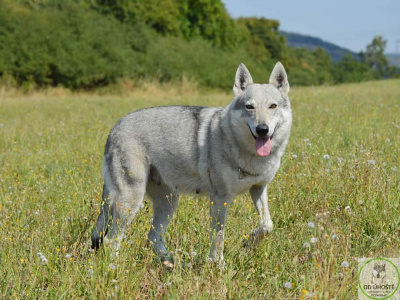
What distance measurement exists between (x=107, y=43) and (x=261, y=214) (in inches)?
935

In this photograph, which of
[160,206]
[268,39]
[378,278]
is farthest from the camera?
[268,39]

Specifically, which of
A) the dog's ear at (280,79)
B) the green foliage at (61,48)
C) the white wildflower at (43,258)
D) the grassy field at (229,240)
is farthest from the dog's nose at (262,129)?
the green foliage at (61,48)

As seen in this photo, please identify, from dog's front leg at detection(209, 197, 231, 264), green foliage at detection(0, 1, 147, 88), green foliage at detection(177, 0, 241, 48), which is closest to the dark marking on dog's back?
dog's front leg at detection(209, 197, 231, 264)

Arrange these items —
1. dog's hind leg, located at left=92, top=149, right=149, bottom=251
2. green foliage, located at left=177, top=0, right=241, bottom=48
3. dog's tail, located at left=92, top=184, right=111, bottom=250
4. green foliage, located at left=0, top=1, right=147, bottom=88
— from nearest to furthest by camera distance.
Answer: dog's tail, located at left=92, top=184, right=111, bottom=250
dog's hind leg, located at left=92, top=149, right=149, bottom=251
green foliage, located at left=0, top=1, right=147, bottom=88
green foliage, located at left=177, top=0, right=241, bottom=48

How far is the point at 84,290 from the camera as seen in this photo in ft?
9.72

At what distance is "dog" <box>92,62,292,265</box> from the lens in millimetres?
3773

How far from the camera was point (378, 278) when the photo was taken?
2.94m

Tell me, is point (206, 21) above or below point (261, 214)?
above

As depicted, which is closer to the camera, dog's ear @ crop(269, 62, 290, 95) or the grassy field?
the grassy field

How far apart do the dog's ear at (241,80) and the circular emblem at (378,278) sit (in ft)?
6.03

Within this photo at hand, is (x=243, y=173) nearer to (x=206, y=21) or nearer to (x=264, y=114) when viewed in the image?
(x=264, y=114)

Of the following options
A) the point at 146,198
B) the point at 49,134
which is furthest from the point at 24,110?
the point at 146,198

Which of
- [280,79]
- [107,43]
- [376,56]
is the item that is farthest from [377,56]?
[280,79]

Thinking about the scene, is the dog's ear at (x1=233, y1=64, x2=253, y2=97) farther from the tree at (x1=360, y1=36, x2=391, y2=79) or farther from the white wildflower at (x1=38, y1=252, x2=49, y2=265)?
the tree at (x1=360, y1=36, x2=391, y2=79)
